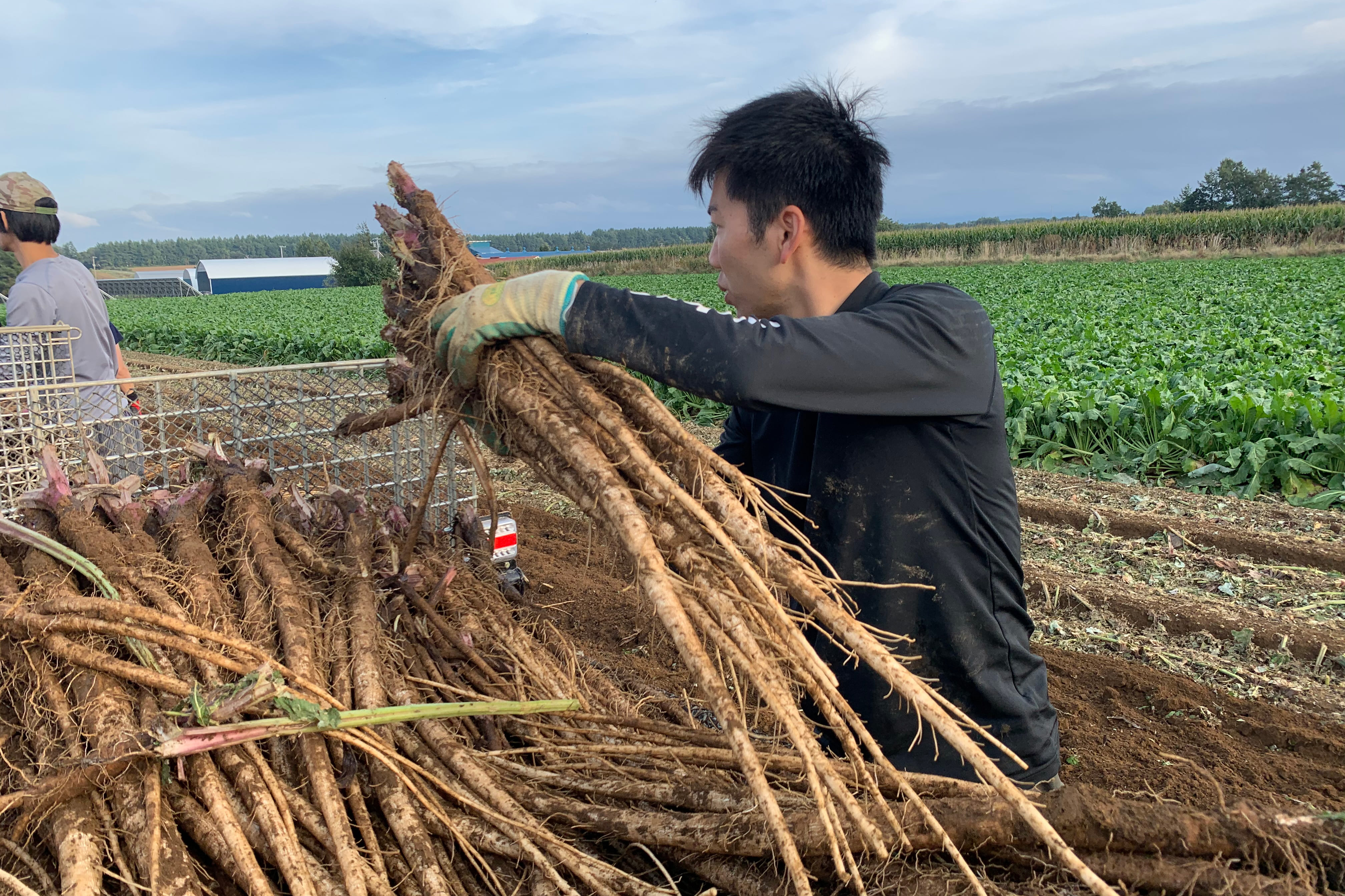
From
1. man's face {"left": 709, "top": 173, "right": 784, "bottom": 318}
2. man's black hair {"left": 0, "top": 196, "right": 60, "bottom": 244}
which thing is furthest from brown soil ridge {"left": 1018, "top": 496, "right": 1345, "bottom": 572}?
man's black hair {"left": 0, "top": 196, "right": 60, "bottom": 244}

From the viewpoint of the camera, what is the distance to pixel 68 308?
13.3ft

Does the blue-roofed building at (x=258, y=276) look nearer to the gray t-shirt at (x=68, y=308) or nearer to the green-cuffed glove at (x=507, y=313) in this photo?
the gray t-shirt at (x=68, y=308)

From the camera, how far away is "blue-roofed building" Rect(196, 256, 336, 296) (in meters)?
60.2

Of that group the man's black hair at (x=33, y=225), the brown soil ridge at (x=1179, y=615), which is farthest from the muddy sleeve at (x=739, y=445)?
the man's black hair at (x=33, y=225)

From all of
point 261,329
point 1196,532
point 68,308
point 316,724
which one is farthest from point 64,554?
point 261,329

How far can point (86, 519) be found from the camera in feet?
7.38

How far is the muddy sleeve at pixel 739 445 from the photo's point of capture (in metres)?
2.27

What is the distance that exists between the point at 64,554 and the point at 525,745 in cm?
126

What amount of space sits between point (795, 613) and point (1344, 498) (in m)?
5.98

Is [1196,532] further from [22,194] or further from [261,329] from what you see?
[261,329]

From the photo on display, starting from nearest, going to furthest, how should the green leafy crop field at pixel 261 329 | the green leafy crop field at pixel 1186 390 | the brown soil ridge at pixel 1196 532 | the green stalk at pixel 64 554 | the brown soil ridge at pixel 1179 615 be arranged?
the green stalk at pixel 64 554 < the brown soil ridge at pixel 1179 615 < the brown soil ridge at pixel 1196 532 < the green leafy crop field at pixel 1186 390 < the green leafy crop field at pixel 261 329

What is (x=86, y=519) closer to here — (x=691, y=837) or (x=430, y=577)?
(x=430, y=577)

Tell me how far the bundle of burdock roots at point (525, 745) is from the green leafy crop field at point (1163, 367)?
5.72 m

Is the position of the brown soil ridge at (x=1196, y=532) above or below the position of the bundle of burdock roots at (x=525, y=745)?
below
